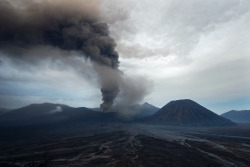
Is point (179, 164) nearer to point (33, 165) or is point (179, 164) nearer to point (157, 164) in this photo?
point (157, 164)

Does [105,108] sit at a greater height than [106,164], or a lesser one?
greater

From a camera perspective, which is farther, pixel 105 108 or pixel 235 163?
pixel 105 108

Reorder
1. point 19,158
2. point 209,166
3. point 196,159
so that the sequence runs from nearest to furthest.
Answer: point 209,166 < point 196,159 < point 19,158

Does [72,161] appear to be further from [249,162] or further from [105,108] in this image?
[105,108]

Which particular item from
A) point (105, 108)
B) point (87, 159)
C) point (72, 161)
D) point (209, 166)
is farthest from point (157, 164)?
point (105, 108)

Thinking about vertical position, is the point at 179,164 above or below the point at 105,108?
below

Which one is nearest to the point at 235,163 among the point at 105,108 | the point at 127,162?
A: the point at 127,162

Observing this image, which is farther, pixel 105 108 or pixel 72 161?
pixel 105 108

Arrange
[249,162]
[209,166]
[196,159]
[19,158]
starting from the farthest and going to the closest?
[19,158] < [196,159] < [249,162] < [209,166]

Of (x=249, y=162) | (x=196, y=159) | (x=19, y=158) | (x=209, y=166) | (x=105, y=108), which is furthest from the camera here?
(x=105, y=108)
